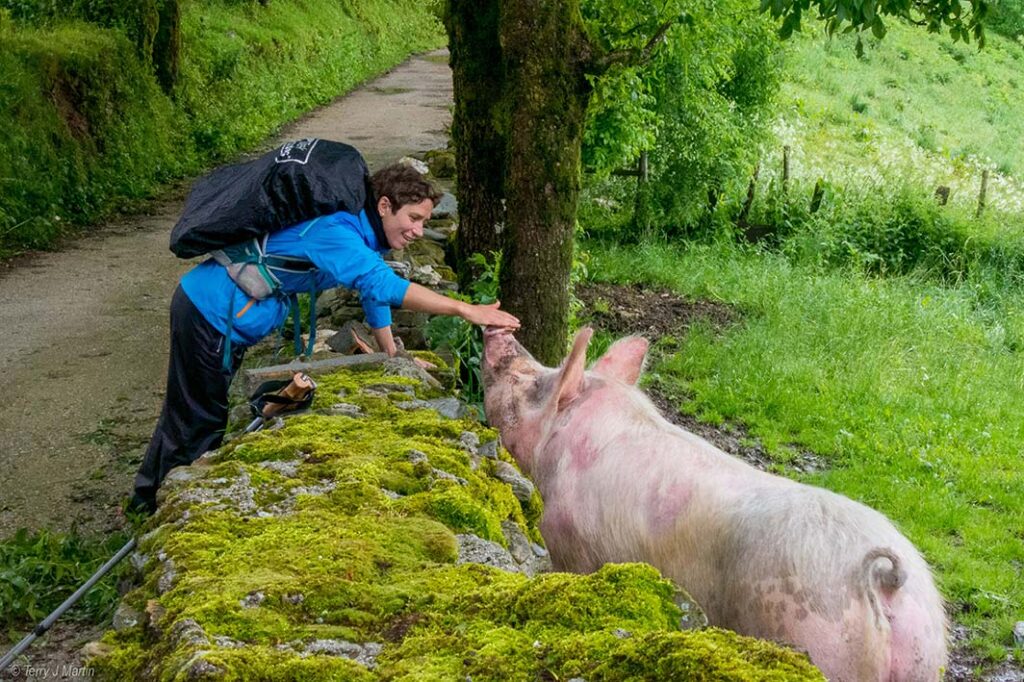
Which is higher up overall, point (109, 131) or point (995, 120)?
point (109, 131)

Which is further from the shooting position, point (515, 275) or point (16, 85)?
point (16, 85)

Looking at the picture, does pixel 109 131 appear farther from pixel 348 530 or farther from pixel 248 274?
pixel 348 530

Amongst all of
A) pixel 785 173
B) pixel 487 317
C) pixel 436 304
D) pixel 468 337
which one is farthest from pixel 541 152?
pixel 785 173

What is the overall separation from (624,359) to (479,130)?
3681mm

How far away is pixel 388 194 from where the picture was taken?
512 cm

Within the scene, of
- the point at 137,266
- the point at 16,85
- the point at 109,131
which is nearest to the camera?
the point at 137,266

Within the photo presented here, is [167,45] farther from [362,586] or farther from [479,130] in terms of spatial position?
[362,586]

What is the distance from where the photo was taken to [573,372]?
4.66 m

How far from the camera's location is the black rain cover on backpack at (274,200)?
4918mm

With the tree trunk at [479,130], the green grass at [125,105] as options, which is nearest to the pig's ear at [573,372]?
the tree trunk at [479,130]

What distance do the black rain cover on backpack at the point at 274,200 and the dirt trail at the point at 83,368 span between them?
2366 mm

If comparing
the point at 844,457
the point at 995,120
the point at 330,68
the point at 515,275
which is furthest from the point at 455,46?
the point at 995,120

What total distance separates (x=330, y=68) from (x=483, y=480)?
22927 mm

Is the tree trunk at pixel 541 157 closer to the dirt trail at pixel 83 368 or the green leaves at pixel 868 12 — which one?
the green leaves at pixel 868 12
